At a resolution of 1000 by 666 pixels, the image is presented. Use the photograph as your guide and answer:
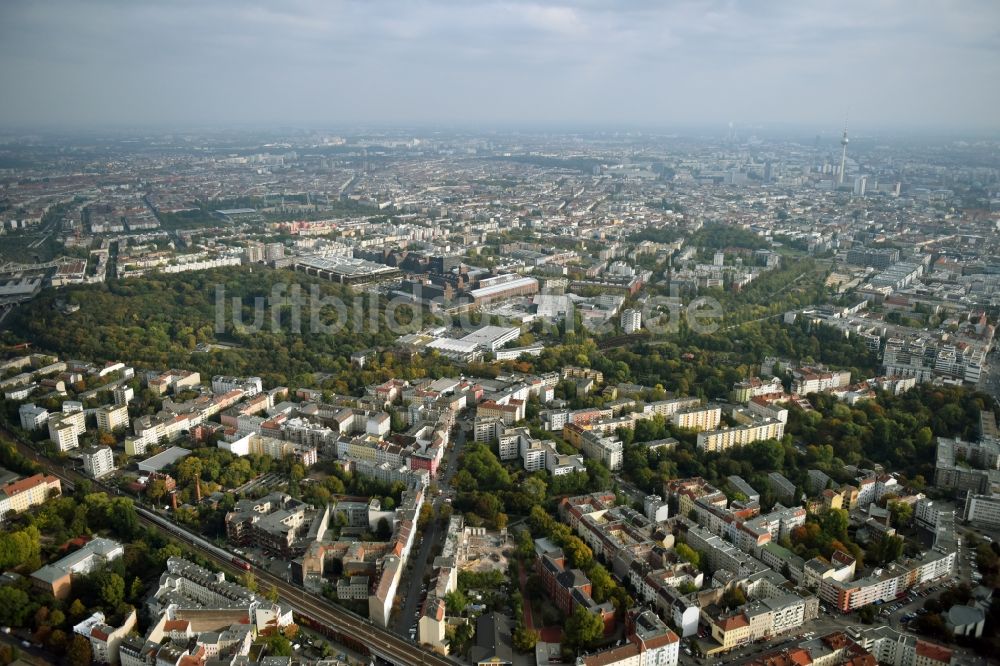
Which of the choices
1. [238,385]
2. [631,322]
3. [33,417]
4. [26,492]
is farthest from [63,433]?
[631,322]

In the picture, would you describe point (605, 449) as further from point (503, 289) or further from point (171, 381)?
point (503, 289)

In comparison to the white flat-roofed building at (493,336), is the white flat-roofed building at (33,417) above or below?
below

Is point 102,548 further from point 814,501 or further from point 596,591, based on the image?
point 814,501

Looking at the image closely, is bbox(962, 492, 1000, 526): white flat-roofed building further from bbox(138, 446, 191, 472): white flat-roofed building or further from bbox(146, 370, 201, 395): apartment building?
bbox(146, 370, 201, 395): apartment building

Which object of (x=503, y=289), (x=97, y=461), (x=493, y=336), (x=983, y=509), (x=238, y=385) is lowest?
(x=983, y=509)

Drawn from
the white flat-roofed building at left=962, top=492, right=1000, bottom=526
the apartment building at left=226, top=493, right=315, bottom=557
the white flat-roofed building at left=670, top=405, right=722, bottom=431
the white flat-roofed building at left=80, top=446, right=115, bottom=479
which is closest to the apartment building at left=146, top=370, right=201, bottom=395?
the white flat-roofed building at left=80, top=446, right=115, bottom=479

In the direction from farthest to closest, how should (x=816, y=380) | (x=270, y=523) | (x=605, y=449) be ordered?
(x=816, y=380) < (x=605, y=449) < (x=270, y=523)

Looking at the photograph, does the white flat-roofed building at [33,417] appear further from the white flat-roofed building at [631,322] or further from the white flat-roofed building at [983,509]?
the white flat-roofed building at [983,509]

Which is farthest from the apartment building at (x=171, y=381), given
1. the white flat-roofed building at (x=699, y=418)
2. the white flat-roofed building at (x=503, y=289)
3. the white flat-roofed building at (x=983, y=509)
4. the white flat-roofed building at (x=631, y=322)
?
the white flat-roofed building at (x=983, y=509)

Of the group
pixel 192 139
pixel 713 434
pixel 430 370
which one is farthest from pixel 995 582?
pixel 192 139

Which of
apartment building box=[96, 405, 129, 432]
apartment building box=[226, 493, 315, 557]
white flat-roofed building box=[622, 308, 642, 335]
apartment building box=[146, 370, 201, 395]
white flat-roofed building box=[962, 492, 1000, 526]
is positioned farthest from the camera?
white flat-roofed building box=[622, 308, 642, 335]

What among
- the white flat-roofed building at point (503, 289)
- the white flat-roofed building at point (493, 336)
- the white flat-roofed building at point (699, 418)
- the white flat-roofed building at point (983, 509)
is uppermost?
the white flat-roofed building at point (503, 289)
